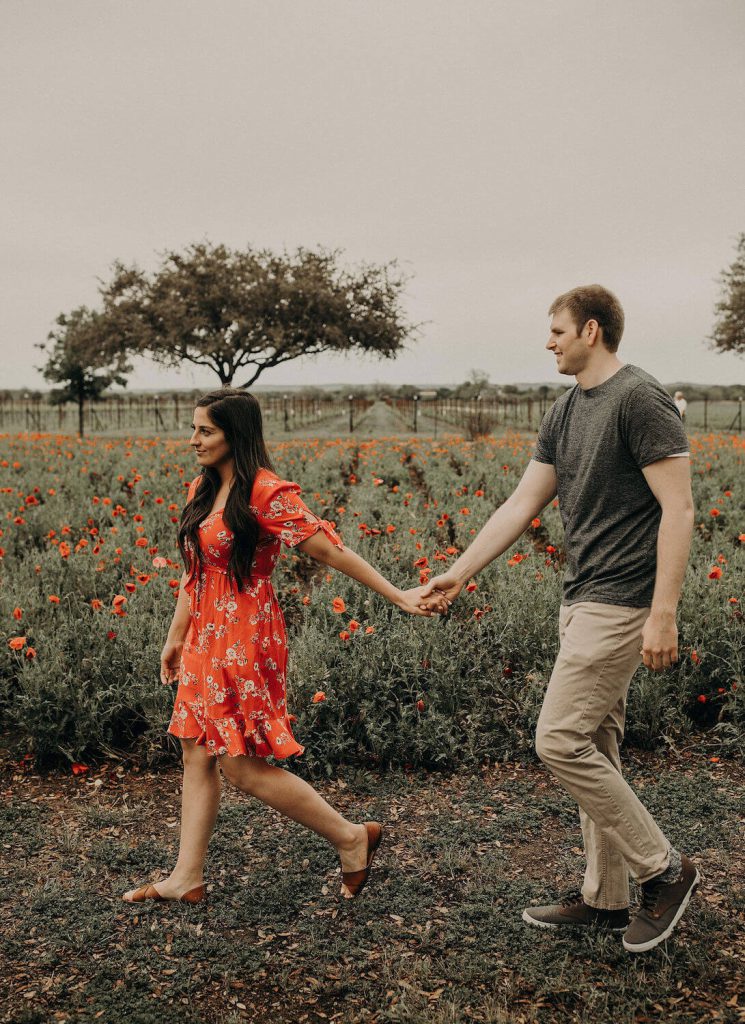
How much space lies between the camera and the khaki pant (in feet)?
8.95

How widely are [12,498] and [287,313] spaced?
1707cm

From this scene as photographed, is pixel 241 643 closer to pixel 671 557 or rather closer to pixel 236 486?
pixel 236 486

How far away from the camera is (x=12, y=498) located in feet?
31.2

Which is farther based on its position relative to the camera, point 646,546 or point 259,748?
point 259,748

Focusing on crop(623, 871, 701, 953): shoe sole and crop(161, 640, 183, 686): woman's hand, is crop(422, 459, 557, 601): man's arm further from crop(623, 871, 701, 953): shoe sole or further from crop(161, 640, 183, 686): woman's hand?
crop(623, 871, 701, 953): shoe sole

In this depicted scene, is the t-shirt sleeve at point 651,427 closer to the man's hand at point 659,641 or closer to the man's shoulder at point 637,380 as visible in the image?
the man's shoulder at point 637,380

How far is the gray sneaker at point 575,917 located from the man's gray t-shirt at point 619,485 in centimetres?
112

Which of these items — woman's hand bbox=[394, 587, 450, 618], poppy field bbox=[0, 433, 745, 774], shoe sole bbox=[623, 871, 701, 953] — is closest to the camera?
shoe sole bbox=[623, 871, 701, 953]

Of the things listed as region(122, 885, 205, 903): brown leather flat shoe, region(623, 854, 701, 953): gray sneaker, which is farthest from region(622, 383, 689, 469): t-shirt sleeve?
region(122, 885, 205, 903): brown leather flat shoe

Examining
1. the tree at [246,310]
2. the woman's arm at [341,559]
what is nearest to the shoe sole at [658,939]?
the woman's arm at [341,559]

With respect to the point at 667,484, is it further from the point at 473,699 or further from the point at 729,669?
the point at 729,669

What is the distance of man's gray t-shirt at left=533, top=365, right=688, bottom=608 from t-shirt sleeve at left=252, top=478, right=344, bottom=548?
0.82 m

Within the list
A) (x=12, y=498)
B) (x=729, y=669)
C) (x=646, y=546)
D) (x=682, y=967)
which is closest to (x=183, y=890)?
(x=682, y=967)

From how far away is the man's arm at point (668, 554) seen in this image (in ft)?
8.43
